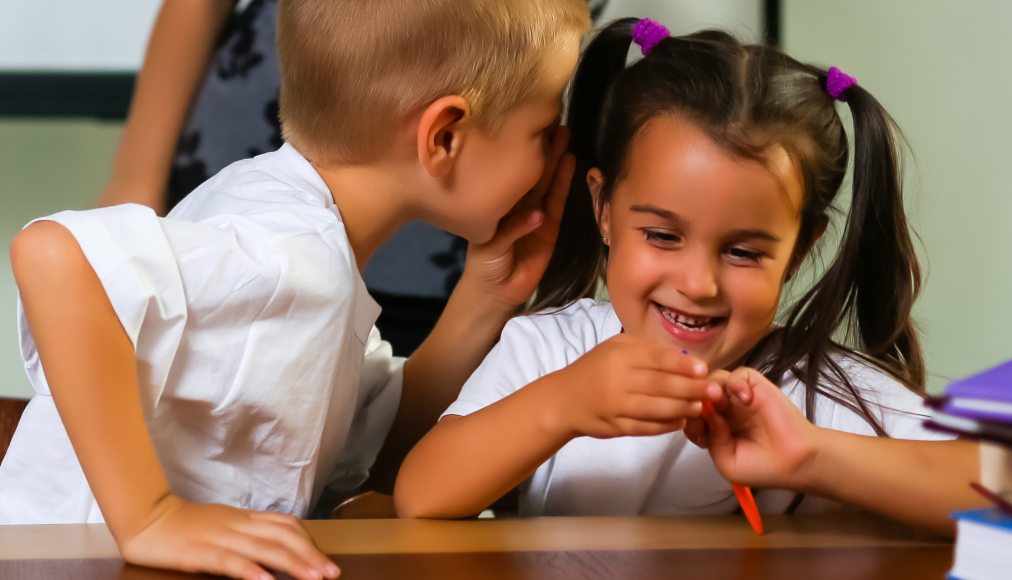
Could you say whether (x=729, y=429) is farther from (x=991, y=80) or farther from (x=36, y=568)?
(x=991, y=80)

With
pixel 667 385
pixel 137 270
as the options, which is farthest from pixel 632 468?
pixel 137 270

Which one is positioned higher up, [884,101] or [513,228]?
[884,101]

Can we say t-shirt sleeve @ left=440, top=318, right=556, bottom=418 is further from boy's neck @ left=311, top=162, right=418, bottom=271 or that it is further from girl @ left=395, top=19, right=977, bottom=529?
boy's neck @ left=311, top=162, right=418, bottom=271

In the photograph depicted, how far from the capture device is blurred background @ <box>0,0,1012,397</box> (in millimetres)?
2453

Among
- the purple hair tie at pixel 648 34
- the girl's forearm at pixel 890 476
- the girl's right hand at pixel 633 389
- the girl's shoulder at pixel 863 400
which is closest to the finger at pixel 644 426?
the girl's right hand at pixel 633 389

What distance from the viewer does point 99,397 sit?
33.6 inches

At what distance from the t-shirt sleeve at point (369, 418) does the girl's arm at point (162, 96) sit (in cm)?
41

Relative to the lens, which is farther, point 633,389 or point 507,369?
point 507,369

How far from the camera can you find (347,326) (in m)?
1.05

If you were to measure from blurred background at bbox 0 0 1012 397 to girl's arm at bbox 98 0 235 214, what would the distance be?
98 cm

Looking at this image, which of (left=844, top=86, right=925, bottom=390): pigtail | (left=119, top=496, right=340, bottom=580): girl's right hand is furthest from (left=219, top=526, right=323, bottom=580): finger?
(left=844, top=86, right=925, bottom=390): pigtail

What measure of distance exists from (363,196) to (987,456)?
0.71m

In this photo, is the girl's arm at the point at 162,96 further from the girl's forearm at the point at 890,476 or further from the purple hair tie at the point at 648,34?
the girl's forearm at the point at 890,476

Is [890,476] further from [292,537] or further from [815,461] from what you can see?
[292,537]
